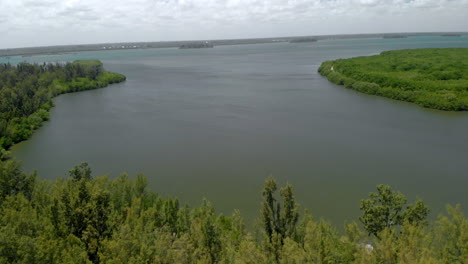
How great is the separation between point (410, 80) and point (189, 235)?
3406cm

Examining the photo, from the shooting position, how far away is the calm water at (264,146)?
15195mm

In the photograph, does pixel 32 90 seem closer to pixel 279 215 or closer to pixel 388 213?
pixel 279 215

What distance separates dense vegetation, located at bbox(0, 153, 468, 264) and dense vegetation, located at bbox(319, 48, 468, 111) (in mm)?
23037

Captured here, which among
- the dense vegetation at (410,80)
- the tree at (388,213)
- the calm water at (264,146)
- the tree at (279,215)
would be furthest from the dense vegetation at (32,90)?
the dense vegetation at (410,80)

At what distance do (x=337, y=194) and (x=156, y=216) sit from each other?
7910 millimetres

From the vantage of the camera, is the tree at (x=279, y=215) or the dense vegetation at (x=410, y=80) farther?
the dense vegetation at (x=410, y=80)

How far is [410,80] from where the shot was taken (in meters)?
35.9

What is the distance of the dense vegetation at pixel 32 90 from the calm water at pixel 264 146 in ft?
3.40

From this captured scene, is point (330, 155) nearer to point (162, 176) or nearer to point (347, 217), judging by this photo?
point (347, 217)

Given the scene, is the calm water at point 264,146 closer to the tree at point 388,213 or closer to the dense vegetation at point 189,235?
the tree at point 388,213

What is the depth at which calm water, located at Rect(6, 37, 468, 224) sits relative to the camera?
49.9 feet

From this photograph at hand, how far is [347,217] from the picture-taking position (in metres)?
12.8

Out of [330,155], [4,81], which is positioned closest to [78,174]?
[330,155]

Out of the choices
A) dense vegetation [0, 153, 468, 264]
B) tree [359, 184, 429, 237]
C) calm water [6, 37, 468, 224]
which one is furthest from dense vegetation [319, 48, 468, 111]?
dense vegetation [0, 153, 468, 264]
